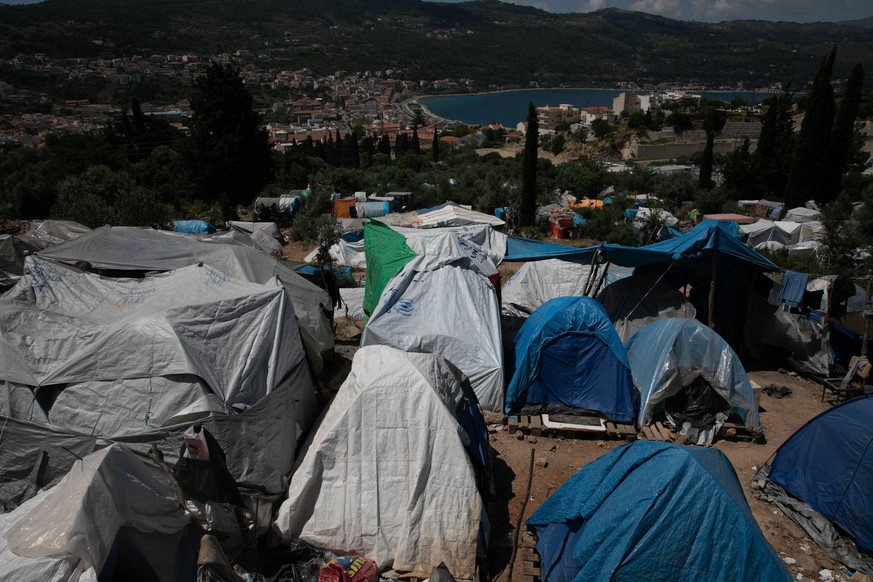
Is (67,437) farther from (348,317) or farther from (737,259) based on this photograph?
(737,259)

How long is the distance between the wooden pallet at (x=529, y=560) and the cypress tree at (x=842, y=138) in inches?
1270

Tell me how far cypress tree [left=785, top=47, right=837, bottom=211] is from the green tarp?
2660 centimetres

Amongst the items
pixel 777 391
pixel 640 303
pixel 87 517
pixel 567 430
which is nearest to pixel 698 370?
pixel 567 430

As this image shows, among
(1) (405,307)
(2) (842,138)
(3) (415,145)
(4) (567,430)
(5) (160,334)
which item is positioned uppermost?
(2) (842,138)

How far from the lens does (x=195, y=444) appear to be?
449 centimetres

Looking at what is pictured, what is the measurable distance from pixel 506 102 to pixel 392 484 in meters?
189

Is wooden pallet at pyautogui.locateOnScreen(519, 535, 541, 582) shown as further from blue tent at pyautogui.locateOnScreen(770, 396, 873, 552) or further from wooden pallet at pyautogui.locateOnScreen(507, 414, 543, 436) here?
blue tent at pyautogui.locateOnScreen(770, 396, 873, 552)

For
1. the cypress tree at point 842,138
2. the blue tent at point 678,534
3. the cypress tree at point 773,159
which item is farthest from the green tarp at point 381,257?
the cypress tree at point 773,159

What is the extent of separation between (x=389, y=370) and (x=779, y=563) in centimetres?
389

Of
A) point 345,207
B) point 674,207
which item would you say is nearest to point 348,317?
point 345,207

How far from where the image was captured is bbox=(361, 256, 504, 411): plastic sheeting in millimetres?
8281

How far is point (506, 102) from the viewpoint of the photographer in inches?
7146

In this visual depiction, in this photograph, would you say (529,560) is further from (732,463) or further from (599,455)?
(732,463)

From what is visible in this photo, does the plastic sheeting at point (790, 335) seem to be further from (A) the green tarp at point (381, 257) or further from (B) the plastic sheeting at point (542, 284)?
(A) the green tarp at point (381, 257)
